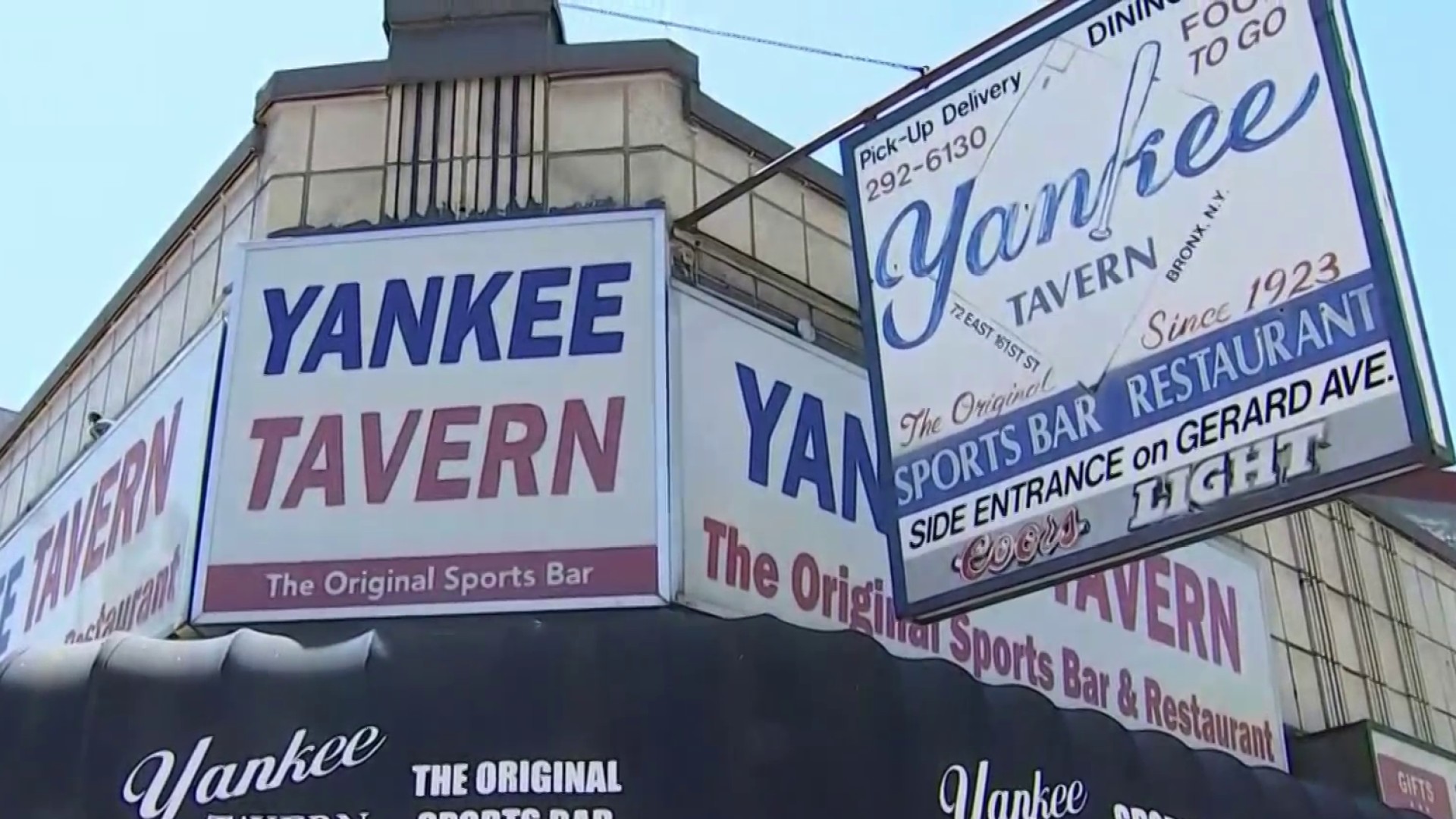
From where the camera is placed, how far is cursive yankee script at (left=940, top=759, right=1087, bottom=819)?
17.7ft

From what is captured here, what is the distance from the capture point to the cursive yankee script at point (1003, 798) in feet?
17.7

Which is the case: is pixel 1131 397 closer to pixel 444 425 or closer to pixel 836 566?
pixel 836 566

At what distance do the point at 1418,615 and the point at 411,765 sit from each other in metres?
8.15

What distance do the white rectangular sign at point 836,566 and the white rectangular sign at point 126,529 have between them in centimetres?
201

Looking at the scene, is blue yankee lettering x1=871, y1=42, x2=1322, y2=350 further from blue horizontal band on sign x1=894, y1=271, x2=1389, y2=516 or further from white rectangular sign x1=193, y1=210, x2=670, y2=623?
white rectangular sign x1=193, y1=210, x2=670, y2=623

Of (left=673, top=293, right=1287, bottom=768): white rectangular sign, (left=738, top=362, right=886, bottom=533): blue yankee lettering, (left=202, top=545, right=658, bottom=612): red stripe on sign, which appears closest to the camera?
(left=202, top=545, right=658, bottom=612): red stripe on sign

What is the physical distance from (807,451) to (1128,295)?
2001mm

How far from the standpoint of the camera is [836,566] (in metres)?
7.00

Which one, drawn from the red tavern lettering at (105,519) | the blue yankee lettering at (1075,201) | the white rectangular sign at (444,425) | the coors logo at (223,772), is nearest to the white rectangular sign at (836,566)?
the white rectangular sign at (444,425)

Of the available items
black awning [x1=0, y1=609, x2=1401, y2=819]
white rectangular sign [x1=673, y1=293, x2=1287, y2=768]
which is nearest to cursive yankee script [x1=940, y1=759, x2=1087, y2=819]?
black awning [x1=0, y1=609, x2=1401, y2=819]

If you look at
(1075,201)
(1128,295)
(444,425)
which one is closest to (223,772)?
(444,425)

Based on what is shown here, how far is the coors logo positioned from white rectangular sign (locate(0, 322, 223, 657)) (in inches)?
56.3

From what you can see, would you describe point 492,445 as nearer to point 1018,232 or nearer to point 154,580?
point 154,580

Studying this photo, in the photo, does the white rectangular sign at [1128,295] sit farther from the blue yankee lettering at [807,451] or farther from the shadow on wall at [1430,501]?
the shadow on wall at [1430,501]
